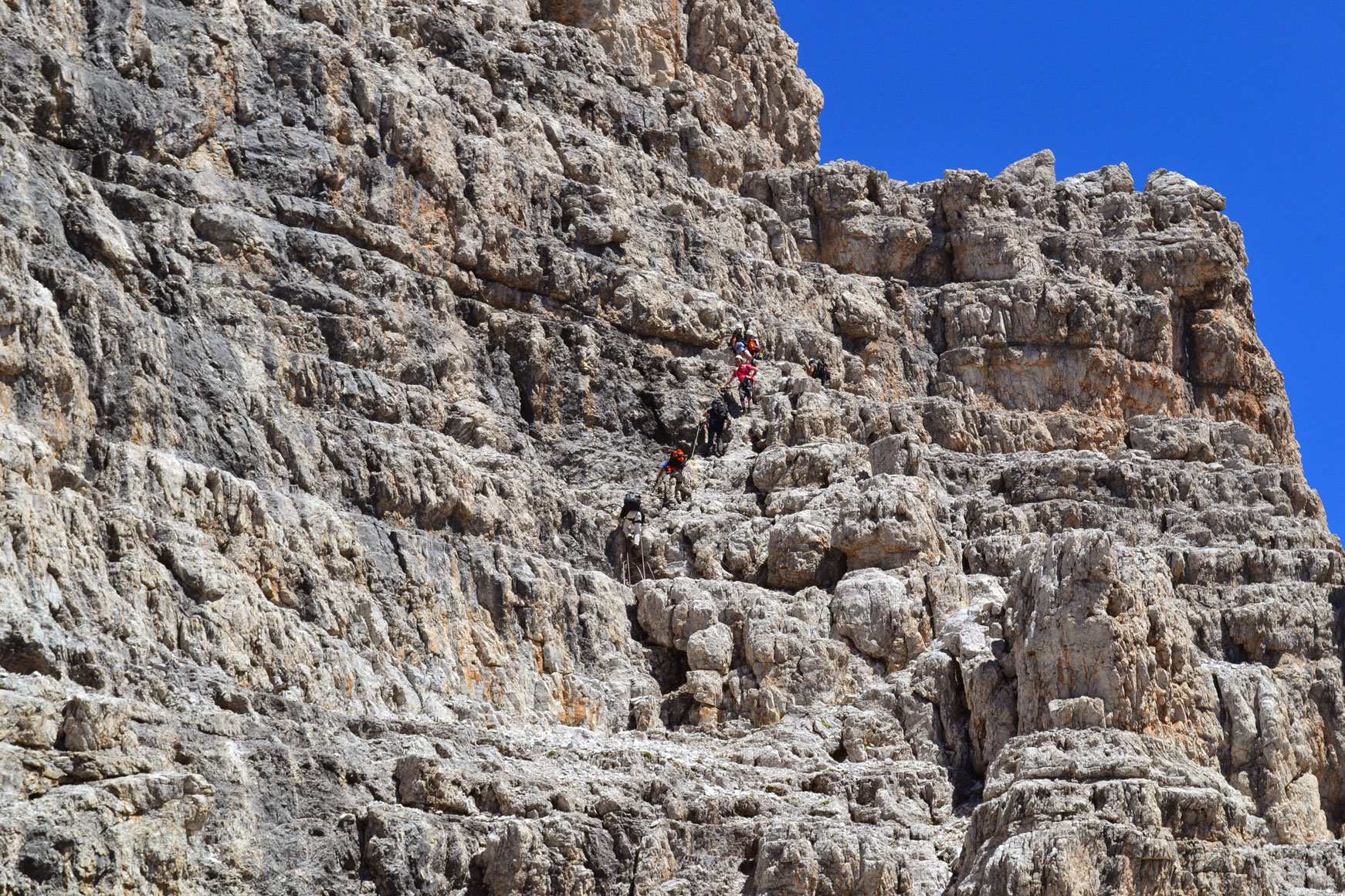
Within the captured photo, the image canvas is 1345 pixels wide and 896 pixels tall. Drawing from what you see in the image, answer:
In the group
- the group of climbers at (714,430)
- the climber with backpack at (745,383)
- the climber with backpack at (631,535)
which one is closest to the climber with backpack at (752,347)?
the group of climbers at (714,430)

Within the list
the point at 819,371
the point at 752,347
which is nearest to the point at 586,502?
the point at 752,347

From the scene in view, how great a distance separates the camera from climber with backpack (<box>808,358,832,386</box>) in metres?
57.8

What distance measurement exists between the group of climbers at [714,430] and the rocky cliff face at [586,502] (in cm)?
42

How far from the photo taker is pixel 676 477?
51.0 m

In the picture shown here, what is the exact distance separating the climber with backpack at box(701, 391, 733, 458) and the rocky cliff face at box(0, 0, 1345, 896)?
990mm

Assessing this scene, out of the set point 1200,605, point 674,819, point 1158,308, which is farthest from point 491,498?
point 1158,308

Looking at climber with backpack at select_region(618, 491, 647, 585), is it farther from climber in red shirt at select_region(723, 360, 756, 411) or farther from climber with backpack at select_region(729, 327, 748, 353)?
climber with backpack at select_region(729, 327, 748, 353)

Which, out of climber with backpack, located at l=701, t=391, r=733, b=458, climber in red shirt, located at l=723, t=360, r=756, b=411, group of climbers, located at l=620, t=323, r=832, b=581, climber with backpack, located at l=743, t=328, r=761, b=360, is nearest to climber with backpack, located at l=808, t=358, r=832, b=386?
group of climbers, located at l=620, t=323, r=832, b=581

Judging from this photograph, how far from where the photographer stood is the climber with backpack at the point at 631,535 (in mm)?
47500

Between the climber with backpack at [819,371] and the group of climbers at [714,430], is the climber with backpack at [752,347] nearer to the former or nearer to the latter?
the group of climbers at [714,430]

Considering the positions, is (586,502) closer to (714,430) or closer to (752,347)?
(714,430)

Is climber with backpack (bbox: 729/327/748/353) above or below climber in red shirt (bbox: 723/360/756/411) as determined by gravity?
above

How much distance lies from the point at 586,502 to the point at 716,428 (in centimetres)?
482

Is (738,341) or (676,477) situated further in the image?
(738,341)
